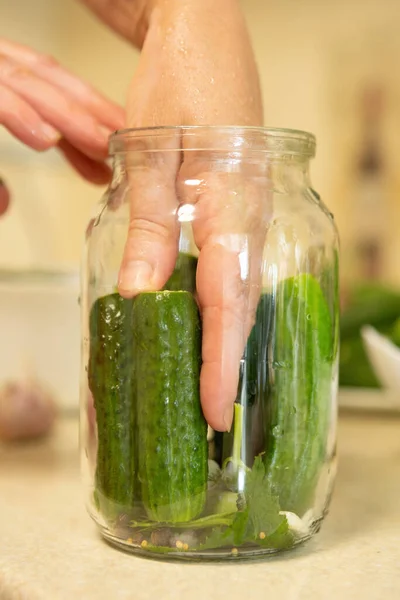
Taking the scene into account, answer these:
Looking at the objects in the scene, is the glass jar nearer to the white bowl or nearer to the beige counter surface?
the beige counter surface

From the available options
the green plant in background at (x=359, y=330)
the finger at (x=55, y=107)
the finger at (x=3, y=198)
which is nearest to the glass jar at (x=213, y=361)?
the finger at (x=55, y=107)

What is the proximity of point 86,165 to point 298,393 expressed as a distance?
0.40 metres

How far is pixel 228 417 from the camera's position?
60cm

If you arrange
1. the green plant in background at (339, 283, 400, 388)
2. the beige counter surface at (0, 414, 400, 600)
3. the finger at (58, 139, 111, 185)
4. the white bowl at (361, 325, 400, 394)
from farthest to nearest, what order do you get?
the green plant in background at (339, 283, 400, 388), the white bowl at (361, 325, 400, 394), the finger at (58, 139, 111, 185), the beige counter surface at (0, 414, 400, 600)

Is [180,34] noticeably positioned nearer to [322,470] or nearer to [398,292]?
[322,470]

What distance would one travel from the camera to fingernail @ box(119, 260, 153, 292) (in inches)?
23.8

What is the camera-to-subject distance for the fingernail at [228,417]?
0.59 meters

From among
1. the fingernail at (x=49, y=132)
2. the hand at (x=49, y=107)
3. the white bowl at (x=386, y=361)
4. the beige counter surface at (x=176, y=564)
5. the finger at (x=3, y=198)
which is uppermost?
the hand at (x=49, y=107)

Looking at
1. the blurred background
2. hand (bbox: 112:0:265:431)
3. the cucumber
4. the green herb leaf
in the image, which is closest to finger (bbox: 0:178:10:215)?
hand (bbox: 112:0:265:431)

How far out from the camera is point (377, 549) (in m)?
0.63

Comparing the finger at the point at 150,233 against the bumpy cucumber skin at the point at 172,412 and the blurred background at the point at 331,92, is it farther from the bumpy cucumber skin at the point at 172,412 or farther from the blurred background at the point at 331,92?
the blurred background at the point at 331,92


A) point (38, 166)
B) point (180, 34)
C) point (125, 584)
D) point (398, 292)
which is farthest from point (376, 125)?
point (125, 584)

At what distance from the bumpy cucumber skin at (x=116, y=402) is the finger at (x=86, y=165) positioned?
294 millimetres

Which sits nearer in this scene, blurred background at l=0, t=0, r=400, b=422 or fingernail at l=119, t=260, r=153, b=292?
fingernail at l=119, t=260, r=153, b=292
